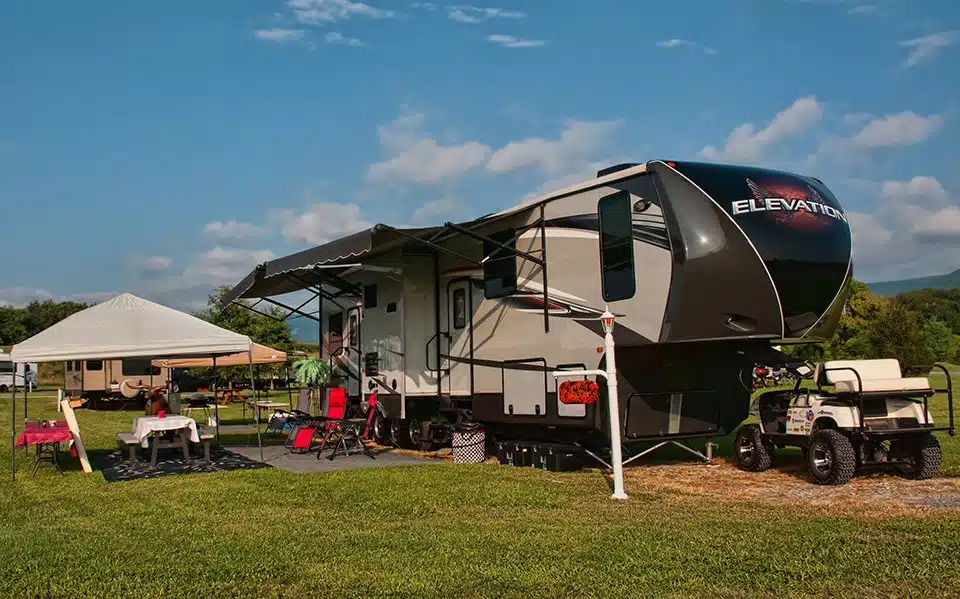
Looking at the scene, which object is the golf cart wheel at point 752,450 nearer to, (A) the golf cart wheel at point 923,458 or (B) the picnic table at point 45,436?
(A) the golf cart wheel at point 923,458

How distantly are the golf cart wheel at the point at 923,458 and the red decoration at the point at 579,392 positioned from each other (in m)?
3.36

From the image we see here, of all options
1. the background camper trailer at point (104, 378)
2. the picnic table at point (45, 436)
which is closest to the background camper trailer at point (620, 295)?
the picnic table at point (45, 436)

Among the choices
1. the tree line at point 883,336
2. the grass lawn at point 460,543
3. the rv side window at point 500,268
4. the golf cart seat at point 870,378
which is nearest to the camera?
the grass lawn at point 460,543

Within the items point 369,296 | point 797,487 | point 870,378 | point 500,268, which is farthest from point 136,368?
point 870,378

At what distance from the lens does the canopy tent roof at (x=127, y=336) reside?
10.9 meters

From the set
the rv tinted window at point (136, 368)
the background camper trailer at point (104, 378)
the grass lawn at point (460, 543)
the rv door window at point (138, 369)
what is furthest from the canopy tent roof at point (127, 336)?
the rv tinted window at point (136, 368)

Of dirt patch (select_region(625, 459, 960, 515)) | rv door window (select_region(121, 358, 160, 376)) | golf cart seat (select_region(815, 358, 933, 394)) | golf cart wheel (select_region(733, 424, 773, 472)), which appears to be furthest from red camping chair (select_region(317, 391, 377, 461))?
rv door window (select_region(121, 358, 160, 376))

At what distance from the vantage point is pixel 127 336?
11.4 m

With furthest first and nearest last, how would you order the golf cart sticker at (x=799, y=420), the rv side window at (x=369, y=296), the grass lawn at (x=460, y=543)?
the rv side window at (x=369, y=296) < the golf cart sticker at (x=799, y=420) < the grass lawn at (x=460, y=543)

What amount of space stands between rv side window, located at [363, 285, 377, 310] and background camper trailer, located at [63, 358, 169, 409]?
17.2 metres

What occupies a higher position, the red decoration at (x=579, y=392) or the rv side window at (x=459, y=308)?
the rv side window at (x=459, y=308)

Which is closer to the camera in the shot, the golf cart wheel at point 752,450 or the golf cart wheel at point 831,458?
the golf cart wheel at point 831,458

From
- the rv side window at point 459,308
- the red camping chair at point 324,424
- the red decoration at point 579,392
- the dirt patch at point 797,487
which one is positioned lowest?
the dirt patch at point 797,487

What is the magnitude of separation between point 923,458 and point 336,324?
10685 millimetres
